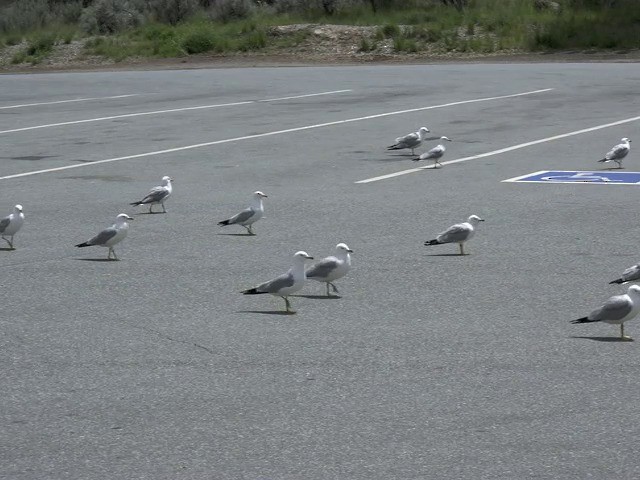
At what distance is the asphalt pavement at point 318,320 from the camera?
24.2 feet

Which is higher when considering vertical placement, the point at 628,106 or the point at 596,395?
the point at 596,395

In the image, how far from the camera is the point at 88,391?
28.1 feet

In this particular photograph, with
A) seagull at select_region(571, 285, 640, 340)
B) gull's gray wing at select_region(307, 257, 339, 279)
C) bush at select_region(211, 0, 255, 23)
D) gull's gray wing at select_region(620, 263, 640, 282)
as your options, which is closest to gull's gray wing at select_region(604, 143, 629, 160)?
gull's gray wing at select_region(620, 263, 640, 282)

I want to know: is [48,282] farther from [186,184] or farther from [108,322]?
[186,184]

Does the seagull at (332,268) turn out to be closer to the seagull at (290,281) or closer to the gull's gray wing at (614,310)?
the seagull at (290,281)

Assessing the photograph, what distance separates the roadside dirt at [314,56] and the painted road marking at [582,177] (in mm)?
25550

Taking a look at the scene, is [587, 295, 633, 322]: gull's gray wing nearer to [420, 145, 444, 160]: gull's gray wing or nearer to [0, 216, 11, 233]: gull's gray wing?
[0, 216, 11, 233]: gull's gray wing

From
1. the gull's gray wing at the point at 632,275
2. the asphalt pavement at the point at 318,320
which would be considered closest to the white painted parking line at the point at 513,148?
the asphalt pavement at the point at 318,320

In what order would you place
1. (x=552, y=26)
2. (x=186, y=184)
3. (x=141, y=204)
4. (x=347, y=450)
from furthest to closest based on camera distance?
(x=552, y=26)
(x=186, y=184)
(x=141, y=204)
(x=347, y=450)

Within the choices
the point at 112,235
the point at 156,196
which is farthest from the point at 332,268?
the point at 156,196

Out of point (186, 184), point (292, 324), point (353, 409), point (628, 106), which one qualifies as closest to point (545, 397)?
point (353, 409)

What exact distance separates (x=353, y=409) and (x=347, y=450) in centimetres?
77

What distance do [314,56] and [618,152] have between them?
31871mm

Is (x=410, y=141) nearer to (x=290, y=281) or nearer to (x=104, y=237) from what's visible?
(x=104, y=237)
